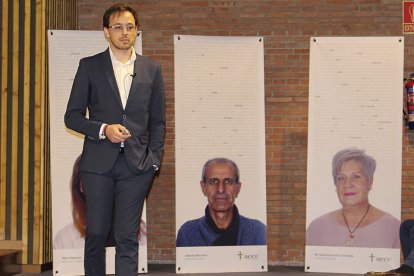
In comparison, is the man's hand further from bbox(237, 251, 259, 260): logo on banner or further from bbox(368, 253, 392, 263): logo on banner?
bbox(368, 253, 392, 263): logo on banner

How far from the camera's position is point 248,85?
5.29m

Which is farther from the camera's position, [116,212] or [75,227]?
[75,227]

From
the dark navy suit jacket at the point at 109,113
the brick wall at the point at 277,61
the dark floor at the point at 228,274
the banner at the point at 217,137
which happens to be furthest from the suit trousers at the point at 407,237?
the dark navy suit jacket at the point at 109,113

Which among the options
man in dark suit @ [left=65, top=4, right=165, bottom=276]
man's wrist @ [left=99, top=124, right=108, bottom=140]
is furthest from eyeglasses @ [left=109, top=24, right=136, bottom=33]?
man's wrist @ [left=99, top=124, right=108, bottom=140]

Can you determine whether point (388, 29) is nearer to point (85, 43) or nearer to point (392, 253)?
point (392, 253)

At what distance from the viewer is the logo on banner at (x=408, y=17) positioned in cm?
562

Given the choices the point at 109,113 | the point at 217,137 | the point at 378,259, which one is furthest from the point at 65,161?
the point at 378,259

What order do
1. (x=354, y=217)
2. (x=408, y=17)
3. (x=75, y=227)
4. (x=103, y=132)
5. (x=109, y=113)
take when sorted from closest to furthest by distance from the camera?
(x=103, y=132)
(x=109, y=113)
(x=75, y=227)
(x=354, y=217)
(x=408, y=17)

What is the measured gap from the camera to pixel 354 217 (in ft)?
17.0

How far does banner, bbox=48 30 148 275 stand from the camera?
5.02m

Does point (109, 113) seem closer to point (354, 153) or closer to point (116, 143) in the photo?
point (116, 143)

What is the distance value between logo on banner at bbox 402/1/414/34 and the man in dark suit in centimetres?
290

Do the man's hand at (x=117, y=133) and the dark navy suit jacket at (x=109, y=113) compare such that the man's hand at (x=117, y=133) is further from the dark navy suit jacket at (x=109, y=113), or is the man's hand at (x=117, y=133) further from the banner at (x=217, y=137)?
the banner at (x=217, y=137)

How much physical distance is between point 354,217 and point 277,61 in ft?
4.84
